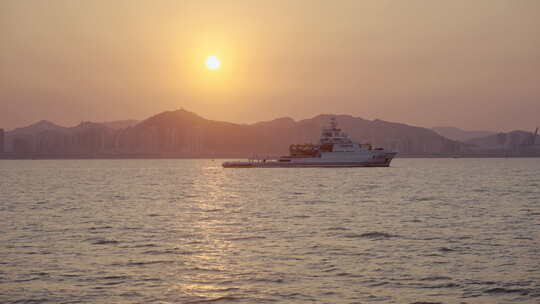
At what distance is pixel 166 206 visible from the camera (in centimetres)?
4866

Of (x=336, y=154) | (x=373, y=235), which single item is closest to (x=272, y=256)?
(x=373, y=235)

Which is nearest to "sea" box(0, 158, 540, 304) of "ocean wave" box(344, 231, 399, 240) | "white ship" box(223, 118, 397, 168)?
"ocean wave" box(344, 231, 399, 240)

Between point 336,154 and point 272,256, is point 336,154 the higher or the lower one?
the higher one

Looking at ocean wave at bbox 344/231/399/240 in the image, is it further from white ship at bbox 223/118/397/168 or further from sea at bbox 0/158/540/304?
white ship at bbox 223/118/397/168

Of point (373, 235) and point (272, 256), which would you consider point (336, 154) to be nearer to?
point (373, 235)

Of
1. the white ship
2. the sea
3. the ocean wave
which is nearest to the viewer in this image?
the sea

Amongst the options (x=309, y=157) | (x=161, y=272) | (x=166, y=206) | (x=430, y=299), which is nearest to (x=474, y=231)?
(x=430, y=299)

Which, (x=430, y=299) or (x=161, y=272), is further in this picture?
(x=161, y=272)

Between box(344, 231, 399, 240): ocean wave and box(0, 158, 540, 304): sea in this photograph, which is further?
box(344, 231, 399, 240): ocean wave

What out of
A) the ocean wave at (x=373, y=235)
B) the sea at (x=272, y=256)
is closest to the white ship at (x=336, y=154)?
the sea at (x=272, y=256)

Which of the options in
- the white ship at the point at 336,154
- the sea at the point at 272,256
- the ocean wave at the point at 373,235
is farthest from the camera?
the white ship at the point at 336,154

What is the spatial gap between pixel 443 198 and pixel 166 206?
88.0ft

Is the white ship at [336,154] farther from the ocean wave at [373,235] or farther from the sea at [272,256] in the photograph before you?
the ocean wave at [373,235]

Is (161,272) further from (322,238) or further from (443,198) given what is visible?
(443,198)
